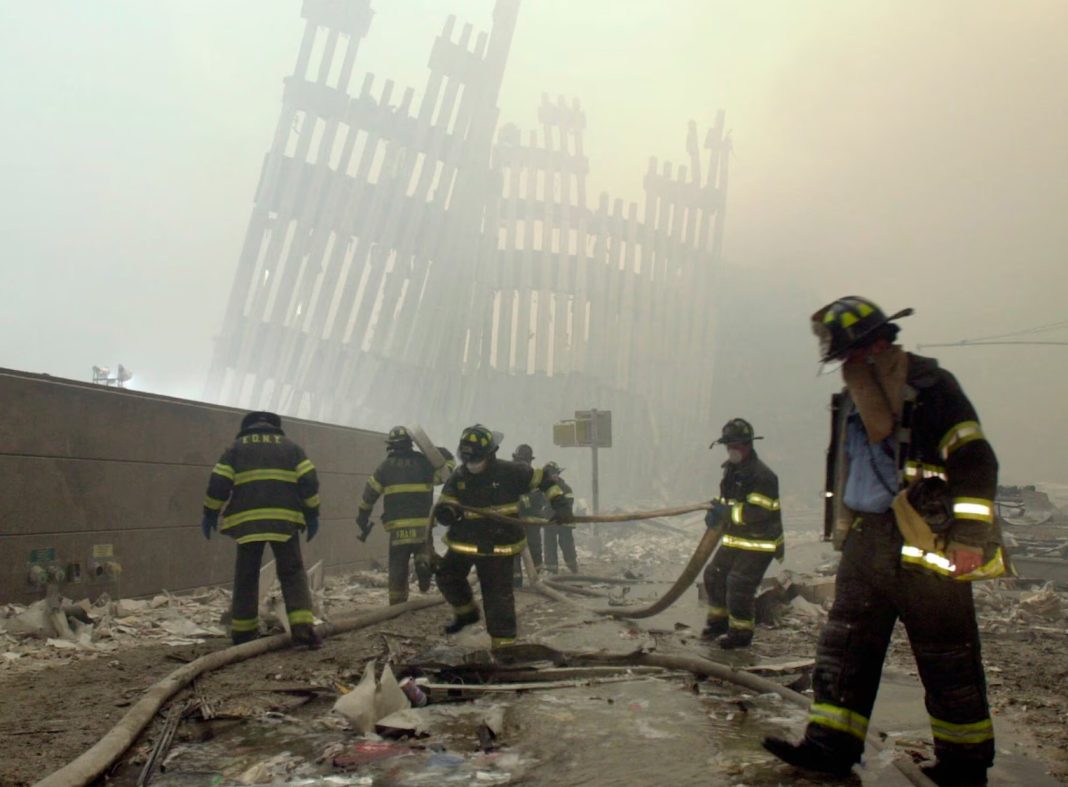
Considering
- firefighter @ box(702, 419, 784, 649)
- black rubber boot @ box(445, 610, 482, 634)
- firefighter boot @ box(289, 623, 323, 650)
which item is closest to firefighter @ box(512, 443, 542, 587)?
black rubber boot @ box(445, 610, 482, 634)

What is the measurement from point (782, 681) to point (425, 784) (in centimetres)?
246

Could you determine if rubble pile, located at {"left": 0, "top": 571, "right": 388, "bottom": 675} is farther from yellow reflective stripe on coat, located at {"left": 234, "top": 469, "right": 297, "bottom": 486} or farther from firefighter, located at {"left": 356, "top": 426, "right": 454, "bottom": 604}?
yellow reflective stripe on coat, located at {"left": 234, "top": 469, "right": 297, "bottom": 486}

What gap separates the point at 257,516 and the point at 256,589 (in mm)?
486

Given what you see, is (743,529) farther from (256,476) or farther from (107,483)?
(107,483)

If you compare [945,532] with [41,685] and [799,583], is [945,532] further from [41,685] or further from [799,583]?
[799,583]

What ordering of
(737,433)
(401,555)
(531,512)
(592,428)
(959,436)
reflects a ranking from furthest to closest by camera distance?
(592,428), (531,512), (401,555), (737,433), (959,436)

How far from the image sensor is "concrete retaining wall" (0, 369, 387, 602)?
5.98 metres

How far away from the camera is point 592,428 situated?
1417 cm

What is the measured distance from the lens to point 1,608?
567 cm

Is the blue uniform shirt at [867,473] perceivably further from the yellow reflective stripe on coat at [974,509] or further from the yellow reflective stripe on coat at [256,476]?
the yellow reflective stripe on coat at [256,476]

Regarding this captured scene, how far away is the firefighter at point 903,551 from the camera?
264 centimetres

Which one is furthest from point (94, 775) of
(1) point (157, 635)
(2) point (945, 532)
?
(1) point (157, 635)

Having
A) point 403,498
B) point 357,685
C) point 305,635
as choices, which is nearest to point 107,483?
point 403,498

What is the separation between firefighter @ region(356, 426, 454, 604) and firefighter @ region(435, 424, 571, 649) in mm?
2064
